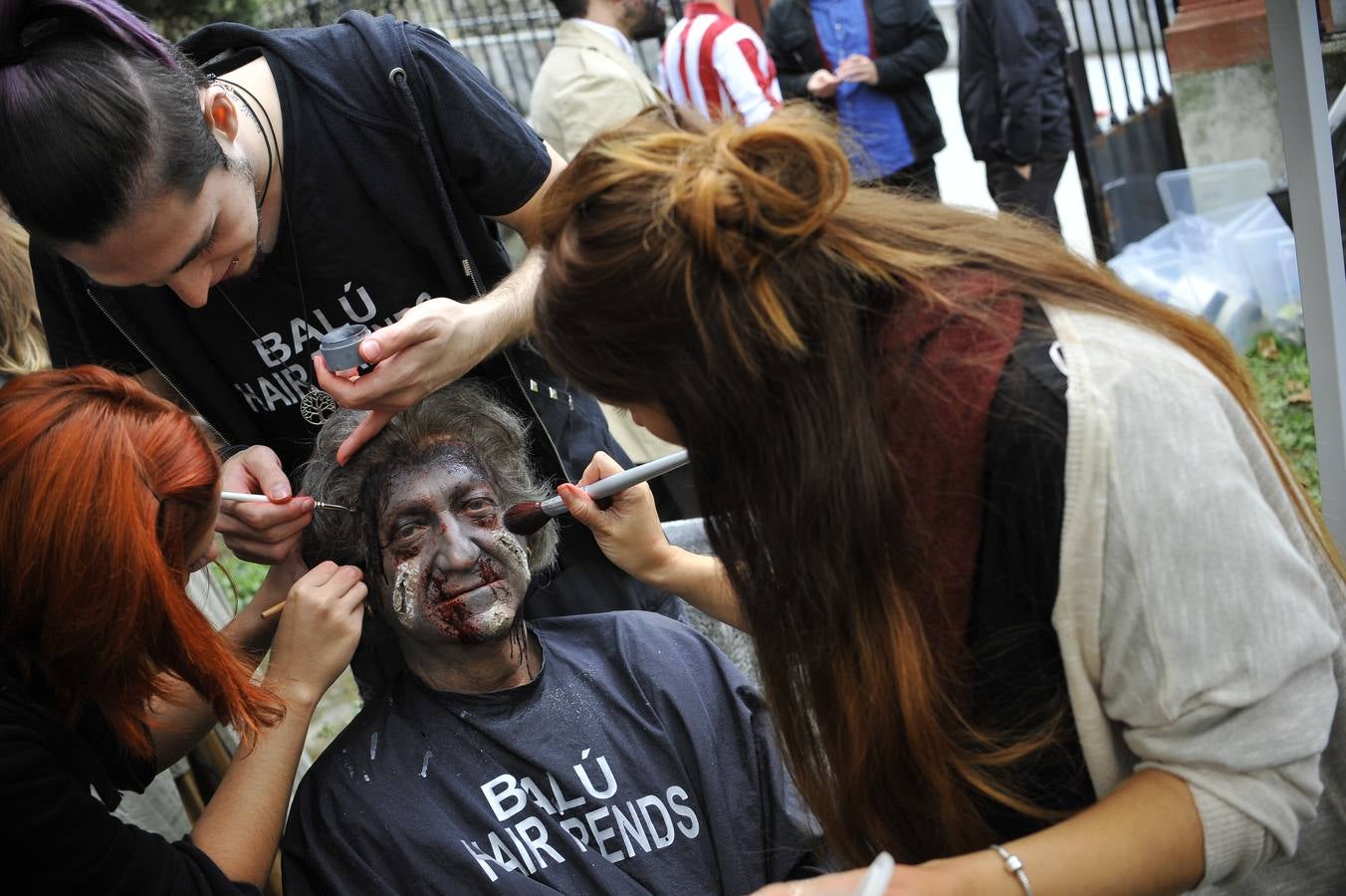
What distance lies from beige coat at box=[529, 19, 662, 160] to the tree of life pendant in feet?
7.32

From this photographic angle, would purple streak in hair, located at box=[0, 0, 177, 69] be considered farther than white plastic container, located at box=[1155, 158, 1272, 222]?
No

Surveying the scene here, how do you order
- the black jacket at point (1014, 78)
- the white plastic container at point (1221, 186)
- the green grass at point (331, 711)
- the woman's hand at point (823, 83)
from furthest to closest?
the white plastic container at point (1221, 186) → the woman's hand at point (823, 83) → the black jacket at point (1014, 78) → the green grass at point (331, 711)

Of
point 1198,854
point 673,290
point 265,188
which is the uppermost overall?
point 265,188

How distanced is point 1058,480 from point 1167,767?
12.2 inches

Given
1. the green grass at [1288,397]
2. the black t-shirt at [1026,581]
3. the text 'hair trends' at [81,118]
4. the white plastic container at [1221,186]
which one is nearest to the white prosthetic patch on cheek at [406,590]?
the text 'hair trends' at [81,118]

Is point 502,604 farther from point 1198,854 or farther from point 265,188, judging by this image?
point 1198,854

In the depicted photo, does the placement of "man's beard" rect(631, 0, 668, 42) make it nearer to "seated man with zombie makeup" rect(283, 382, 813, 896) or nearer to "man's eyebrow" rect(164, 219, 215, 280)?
"seated man with zombie makeup" rect(283, 382, 813, 896)

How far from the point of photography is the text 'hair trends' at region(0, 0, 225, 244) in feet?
4.86

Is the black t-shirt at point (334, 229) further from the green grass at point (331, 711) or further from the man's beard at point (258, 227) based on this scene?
the green grass at point (331, 711)

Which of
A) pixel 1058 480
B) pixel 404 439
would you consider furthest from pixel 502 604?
pixel 1058 480

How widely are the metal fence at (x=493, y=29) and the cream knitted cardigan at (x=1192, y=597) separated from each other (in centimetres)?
753

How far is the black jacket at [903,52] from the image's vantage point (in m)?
4.71

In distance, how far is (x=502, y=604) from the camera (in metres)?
2.03

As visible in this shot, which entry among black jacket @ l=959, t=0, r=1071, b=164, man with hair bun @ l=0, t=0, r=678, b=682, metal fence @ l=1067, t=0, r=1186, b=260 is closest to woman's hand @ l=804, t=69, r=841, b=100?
black jacket @ l=959, t=0, r=1071, b=164
